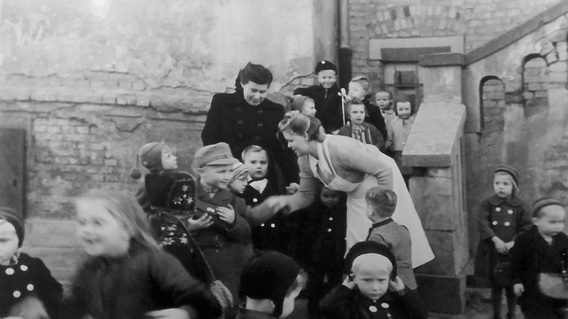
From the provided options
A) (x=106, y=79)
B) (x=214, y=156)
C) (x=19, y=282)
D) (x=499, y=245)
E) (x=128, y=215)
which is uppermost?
(x=106, y=79)

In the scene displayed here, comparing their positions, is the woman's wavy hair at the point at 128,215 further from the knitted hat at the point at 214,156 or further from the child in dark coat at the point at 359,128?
the child in dark coat at the point at 359,128

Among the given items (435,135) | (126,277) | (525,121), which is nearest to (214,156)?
(126,277)

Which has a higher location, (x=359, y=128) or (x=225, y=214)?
(x=359, y=128)

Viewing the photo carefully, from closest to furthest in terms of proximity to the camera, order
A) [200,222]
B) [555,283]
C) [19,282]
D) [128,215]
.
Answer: [128,215], [19,282], [200,222], [555,283]

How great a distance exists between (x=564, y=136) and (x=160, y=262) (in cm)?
480

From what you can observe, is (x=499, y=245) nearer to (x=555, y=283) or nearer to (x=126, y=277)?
(x=555, y=283)

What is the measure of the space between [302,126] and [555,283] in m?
1.77

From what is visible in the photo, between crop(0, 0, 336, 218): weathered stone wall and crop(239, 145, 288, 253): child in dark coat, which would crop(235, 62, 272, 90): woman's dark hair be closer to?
crop(239, 145, 288, 253): child in dark coat

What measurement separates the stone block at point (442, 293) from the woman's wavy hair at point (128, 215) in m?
3.54

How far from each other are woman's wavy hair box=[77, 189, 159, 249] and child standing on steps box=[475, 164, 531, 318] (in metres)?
3.51

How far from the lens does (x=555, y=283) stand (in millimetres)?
5359

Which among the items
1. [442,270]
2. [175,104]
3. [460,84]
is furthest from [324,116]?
[175,104]

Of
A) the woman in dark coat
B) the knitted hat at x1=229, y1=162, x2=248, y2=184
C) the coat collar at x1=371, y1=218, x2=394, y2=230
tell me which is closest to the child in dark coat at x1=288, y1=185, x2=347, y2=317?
the woman in dark coat

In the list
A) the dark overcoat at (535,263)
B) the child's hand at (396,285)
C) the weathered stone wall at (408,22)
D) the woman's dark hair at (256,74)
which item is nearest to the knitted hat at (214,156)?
the child's hand at (396,285)
